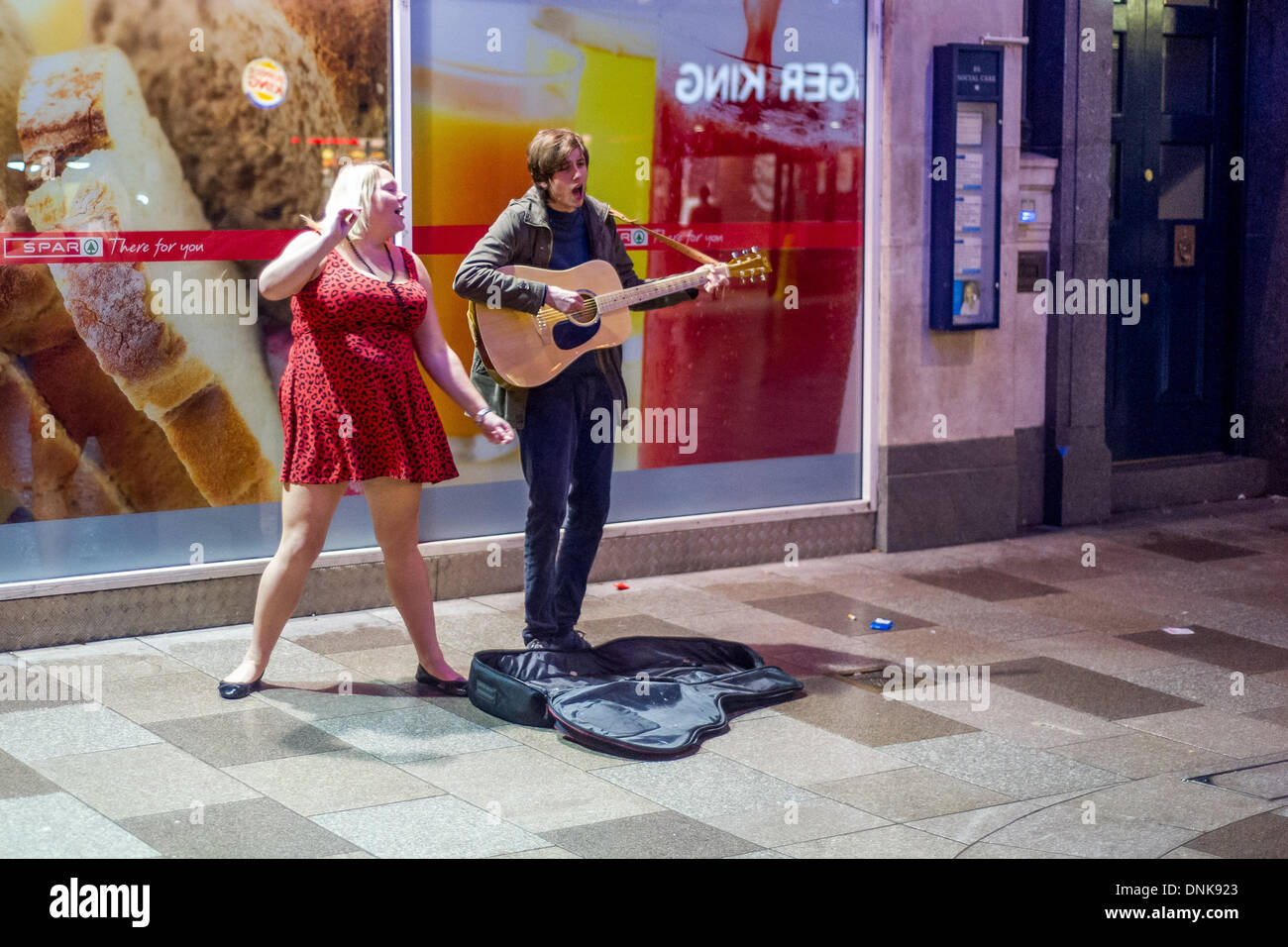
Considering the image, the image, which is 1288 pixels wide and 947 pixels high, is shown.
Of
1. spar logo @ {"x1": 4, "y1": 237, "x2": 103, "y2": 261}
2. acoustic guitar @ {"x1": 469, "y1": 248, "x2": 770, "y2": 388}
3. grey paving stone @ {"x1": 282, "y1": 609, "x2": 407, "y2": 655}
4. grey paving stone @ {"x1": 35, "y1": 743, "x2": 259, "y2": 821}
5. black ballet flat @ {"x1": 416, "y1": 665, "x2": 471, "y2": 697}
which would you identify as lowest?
grey paving stone @ {"x1": 35, "y1": 743, "x2": 259, "y2": 821}

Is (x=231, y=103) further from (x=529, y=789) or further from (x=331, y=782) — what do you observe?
(x=529, y=789)

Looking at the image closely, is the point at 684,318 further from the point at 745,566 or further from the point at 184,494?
the point at 184,494

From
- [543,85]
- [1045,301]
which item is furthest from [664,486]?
[1045,301]

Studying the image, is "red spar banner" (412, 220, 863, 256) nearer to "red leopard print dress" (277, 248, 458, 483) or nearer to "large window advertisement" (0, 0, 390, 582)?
"large window advertisement" (0, 0, 390, 582)

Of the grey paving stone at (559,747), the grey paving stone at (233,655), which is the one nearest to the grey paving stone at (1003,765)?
the grey paving stone at (559,747)

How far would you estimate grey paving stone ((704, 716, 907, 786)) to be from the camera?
5.31 metres

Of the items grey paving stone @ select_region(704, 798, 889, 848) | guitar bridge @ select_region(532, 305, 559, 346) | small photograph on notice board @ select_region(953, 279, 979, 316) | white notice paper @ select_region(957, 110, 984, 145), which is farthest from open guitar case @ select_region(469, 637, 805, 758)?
white notice paper @ select_region(957, 110, 984, 145)

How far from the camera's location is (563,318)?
6.09m

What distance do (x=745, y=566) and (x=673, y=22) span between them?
2.73 metres

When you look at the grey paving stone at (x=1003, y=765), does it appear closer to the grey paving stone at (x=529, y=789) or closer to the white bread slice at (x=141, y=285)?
the grey paving stone at (x=529, y=789)

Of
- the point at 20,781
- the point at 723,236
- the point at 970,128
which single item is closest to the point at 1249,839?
the point at 20,781

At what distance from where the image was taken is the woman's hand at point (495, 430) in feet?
18.7

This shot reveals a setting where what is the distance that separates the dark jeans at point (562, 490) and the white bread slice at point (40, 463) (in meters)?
1.88

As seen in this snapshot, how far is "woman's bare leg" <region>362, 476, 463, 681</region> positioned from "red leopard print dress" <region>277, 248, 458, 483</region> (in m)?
0.10
